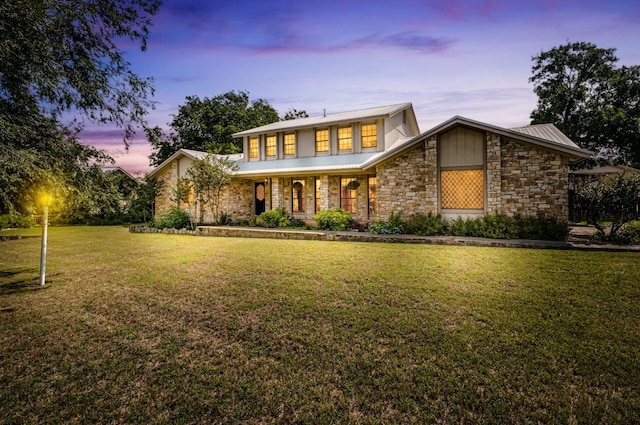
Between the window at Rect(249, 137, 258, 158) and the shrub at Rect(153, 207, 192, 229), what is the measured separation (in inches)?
215

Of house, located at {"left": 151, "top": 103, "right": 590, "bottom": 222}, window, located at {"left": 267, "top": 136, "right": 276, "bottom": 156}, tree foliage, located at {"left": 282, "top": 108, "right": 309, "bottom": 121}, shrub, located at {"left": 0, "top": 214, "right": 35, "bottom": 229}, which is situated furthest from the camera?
tree foliage, located at {"left": 282, "top": 108, "right": 309, "bottom": 121}

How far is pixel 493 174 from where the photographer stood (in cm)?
1180

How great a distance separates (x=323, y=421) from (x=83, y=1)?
759 cm

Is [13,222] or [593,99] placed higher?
[593,99]

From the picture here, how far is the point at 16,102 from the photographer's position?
5133 mm

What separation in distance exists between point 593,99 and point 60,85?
29.7 meters

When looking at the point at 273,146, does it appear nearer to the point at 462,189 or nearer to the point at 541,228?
the point at 462,189

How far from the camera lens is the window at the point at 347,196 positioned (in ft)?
52.6

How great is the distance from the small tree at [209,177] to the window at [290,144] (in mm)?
3142

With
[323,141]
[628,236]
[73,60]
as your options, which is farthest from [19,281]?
[628,236]

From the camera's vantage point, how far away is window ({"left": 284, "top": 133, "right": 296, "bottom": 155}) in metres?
18.3

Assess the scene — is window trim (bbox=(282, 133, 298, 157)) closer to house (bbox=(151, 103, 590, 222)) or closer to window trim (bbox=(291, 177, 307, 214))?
house (bbox=(151, 103, 590, 222))

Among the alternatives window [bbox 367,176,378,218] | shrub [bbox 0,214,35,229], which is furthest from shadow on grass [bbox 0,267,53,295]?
shrub [bbox 0,214,35,229]

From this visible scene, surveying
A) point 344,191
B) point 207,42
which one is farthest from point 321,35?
Result: point 344,191
